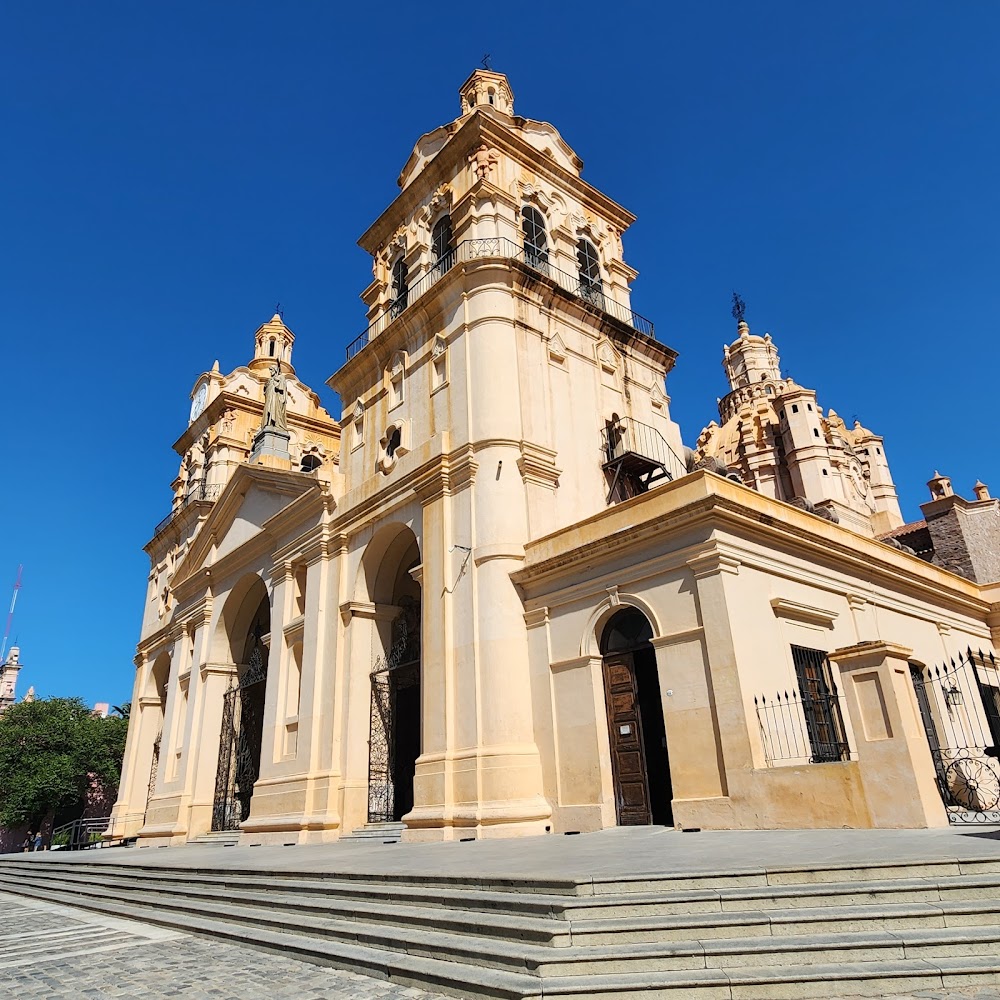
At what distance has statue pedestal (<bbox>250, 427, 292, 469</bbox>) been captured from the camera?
2603cm

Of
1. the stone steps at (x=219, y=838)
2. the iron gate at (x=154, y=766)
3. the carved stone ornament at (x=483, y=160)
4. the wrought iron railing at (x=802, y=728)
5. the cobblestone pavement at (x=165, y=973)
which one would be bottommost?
the cobblestone pavement at (x=165, y=973)

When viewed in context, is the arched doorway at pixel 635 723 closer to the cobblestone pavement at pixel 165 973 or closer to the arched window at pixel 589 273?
the cobblestone pavement at pixel 165 973

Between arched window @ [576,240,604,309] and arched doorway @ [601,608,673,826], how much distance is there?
1183cm

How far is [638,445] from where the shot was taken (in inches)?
837

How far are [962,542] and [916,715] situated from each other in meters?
18.0

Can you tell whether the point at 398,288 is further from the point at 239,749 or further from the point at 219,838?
the point at 219,838

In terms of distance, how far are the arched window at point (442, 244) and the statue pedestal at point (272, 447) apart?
880cm

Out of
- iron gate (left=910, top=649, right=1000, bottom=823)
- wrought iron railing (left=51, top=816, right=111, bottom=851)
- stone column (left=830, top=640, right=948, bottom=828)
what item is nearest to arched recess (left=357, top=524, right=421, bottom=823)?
stone column (left=830, top=640, right=948, bottom=828)

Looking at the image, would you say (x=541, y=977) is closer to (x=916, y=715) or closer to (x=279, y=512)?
(x=916, y=715)

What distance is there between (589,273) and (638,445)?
629 centimetres

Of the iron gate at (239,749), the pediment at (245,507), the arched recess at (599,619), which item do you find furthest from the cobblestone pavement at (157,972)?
the iron gate at (239,749)

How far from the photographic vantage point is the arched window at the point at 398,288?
77.6 ft

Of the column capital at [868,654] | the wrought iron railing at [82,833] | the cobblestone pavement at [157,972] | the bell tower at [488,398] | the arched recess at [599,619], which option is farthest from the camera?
the wrought iron railing at [82,833]

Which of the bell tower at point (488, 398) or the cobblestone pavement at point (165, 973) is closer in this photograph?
the cobblestone pavement at point (165, 973)
